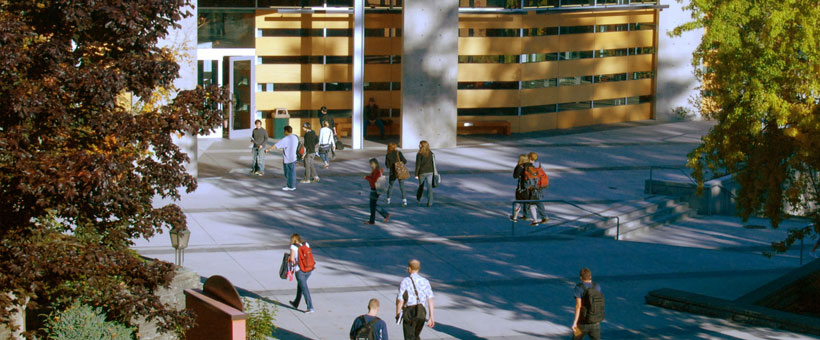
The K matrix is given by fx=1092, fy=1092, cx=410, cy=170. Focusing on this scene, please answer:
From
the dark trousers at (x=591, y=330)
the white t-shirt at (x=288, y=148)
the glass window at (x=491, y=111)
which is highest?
Answer: the glass window at (x=491, y=111)

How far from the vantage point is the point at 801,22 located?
49.0 ft

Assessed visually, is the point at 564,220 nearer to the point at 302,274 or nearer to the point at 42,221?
the point at 302,274

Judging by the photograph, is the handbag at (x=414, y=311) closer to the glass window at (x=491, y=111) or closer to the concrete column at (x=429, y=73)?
the concrete column at (x=429, y=73)

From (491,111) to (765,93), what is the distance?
18885mm

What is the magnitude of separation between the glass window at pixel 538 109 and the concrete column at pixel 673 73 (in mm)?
4810

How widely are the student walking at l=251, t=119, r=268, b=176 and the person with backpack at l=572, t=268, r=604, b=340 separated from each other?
1312cm

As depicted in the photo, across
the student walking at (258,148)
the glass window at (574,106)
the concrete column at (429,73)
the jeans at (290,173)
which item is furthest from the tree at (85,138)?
the glass window at (574,106)

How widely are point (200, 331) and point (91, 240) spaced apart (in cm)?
156

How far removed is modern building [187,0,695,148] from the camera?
98.3 ft

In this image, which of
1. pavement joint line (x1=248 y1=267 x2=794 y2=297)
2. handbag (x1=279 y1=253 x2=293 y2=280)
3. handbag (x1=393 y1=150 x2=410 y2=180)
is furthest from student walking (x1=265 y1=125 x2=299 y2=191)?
handbag (x1=279 y1=253 x2=293 y2=280)

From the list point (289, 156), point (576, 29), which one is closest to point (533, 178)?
point (289, 156)

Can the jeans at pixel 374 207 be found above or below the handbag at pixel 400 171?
below

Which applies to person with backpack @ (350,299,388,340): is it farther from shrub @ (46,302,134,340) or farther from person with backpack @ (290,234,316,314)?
shrub @ (46,302,134,340)

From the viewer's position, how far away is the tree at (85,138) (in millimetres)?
9875
